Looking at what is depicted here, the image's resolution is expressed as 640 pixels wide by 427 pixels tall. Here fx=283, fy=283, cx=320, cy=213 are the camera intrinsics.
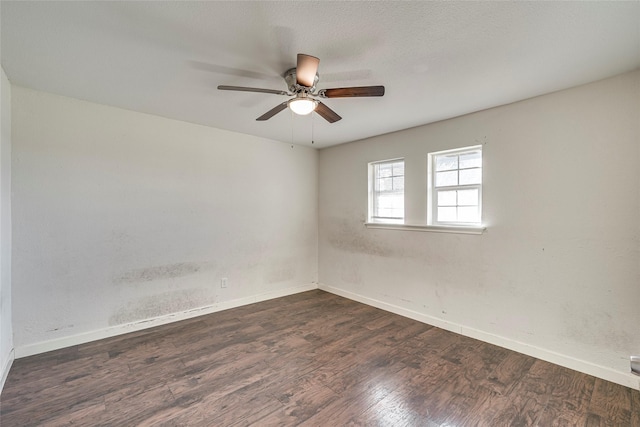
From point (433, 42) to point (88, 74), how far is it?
270cm

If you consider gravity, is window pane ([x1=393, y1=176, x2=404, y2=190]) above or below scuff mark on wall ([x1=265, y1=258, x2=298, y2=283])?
above

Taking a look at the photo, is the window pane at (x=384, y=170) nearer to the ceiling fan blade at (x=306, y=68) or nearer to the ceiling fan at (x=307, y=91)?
the ceiling fan at (x=307, y=91)

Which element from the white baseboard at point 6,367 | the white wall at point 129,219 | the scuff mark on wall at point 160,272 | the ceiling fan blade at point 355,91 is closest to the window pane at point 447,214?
the ceiling fan blade at point 355,91

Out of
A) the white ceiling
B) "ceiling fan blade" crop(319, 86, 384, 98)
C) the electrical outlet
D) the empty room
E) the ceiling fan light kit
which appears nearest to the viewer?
the electrical outlet

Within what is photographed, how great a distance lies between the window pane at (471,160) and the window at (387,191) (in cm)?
80

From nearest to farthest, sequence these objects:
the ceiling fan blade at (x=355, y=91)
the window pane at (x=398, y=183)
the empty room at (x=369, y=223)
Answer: the empty room at (x=369, y=223), the ceiling fan blade at (x=355, y=91), the window pane at (x=398, y=183)

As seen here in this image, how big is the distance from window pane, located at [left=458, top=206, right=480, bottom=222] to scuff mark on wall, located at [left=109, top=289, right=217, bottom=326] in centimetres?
336

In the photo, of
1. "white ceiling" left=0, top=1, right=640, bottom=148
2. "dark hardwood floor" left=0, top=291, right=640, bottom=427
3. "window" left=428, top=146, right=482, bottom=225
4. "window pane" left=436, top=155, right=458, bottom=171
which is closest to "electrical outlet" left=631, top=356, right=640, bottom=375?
"dark hardwood floor" left=0, top=291, right=640, bottom=427

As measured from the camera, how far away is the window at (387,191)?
13.1 feet

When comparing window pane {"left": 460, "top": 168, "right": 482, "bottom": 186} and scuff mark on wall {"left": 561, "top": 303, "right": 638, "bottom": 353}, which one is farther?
window pane {"left": 460, "top": 168, "right": 482, "bottom": 186}

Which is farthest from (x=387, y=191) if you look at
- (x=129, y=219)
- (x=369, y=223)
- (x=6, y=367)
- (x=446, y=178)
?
(x=6, y=367)

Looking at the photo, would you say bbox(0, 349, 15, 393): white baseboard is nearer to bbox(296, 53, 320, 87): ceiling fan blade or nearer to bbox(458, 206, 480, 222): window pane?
bbox(296, 53, 320, 87): ceiling fan blade

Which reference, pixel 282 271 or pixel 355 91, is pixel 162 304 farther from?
pixel 355 91

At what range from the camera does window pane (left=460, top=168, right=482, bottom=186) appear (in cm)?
317
